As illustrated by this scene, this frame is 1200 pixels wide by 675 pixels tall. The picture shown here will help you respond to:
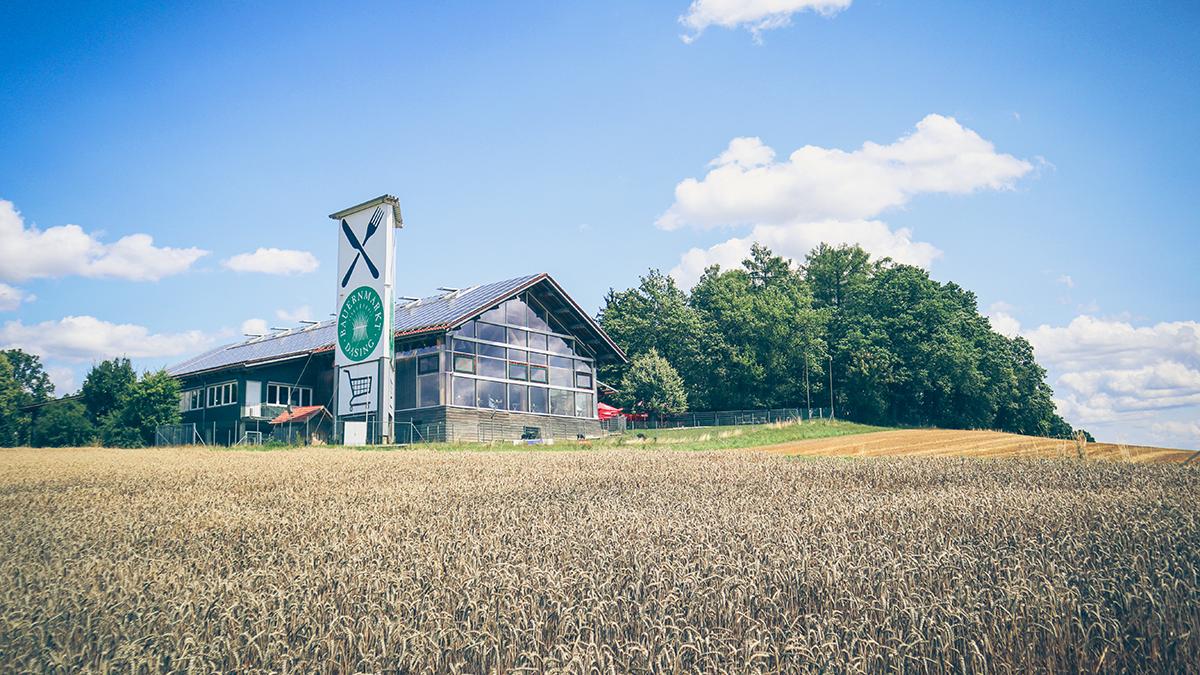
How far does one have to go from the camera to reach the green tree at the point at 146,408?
40.7 meters

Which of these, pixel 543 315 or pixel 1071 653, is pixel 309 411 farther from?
pixel 1071 653

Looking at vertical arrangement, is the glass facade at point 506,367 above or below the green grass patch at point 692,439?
above

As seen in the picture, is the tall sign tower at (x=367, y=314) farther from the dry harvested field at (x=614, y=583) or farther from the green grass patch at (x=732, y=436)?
the dry harvested field at (x=614, y=583)

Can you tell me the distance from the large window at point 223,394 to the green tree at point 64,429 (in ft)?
21.0

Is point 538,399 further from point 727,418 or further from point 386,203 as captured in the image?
point 727,418

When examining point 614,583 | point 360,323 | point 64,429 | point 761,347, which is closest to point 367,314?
point 360,323

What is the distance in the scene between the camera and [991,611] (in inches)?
167

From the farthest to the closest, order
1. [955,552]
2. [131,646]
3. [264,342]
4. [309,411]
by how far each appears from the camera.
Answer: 1. [264,342]
2. [309,411]
3. [955,552]
4. [131,646]

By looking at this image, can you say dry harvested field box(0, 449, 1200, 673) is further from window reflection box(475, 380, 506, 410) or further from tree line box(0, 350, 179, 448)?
tree line box(0, 350, 179, 448)

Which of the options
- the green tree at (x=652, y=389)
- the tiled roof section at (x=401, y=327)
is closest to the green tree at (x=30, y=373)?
the tiled roof section at (x=401, y=327)

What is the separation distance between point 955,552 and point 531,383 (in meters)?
38.1

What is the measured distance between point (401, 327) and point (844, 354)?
37616mm

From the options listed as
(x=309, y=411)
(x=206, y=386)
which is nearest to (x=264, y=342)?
(x=206, y=386)

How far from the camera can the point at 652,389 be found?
180 ft
